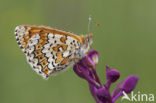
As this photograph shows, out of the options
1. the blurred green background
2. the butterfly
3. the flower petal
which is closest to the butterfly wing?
the butterfly

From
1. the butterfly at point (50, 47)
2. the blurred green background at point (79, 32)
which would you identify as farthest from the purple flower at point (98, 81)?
the blurred green background at point (79, 32)

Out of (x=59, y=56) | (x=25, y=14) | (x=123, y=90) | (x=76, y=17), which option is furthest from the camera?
(x=25, y=14)

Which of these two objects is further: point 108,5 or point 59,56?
point 108,5

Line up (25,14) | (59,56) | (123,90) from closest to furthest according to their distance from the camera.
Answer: (123,90) → (59,56) → (25,14)

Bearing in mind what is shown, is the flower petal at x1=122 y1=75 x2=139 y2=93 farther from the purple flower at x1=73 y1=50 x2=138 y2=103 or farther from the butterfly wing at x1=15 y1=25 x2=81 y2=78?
the butterfly wing at x1=15 y1=25 x2=81 y2=78

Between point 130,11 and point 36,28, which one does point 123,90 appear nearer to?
point 36,28

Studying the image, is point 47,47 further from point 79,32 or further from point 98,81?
point 79,32

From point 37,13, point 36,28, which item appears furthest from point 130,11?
point 36,28
